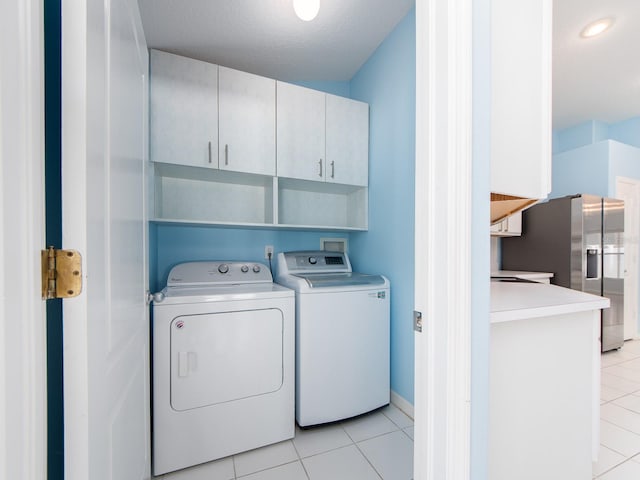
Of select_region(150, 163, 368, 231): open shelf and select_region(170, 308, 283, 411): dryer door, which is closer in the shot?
select_region(170, 308, 283, 411): dryer door

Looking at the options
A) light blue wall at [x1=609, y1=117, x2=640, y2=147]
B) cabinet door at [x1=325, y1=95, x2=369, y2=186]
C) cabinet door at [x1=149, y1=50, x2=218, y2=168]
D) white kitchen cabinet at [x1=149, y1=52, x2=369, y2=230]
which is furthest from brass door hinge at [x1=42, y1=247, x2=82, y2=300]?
light blue wall at [x1=609, y1=117, x2=640, y2=147]

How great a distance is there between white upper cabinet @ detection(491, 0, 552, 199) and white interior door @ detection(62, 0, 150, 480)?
1063 mm

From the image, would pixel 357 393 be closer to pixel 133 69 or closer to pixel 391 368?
pixel 391 368

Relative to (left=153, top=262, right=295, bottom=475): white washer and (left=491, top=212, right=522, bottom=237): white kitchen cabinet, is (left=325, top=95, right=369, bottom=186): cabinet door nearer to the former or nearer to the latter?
(left=153, top=262, right=295, bottom=475): white washer

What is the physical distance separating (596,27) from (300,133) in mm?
2513

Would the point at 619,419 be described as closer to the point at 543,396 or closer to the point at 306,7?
the point at 543,396

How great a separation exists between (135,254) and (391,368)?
1855 millimetres

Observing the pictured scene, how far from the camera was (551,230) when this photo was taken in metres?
2.98

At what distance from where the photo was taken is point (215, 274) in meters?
1.86

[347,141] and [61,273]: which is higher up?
[347,141]

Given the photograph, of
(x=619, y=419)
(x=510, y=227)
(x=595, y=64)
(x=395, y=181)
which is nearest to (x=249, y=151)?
(x=395, y=181)

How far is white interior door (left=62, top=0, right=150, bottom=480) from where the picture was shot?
508mm

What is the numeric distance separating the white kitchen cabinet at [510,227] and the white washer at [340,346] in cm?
178

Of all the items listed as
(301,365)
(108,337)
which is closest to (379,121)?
(301,365)
